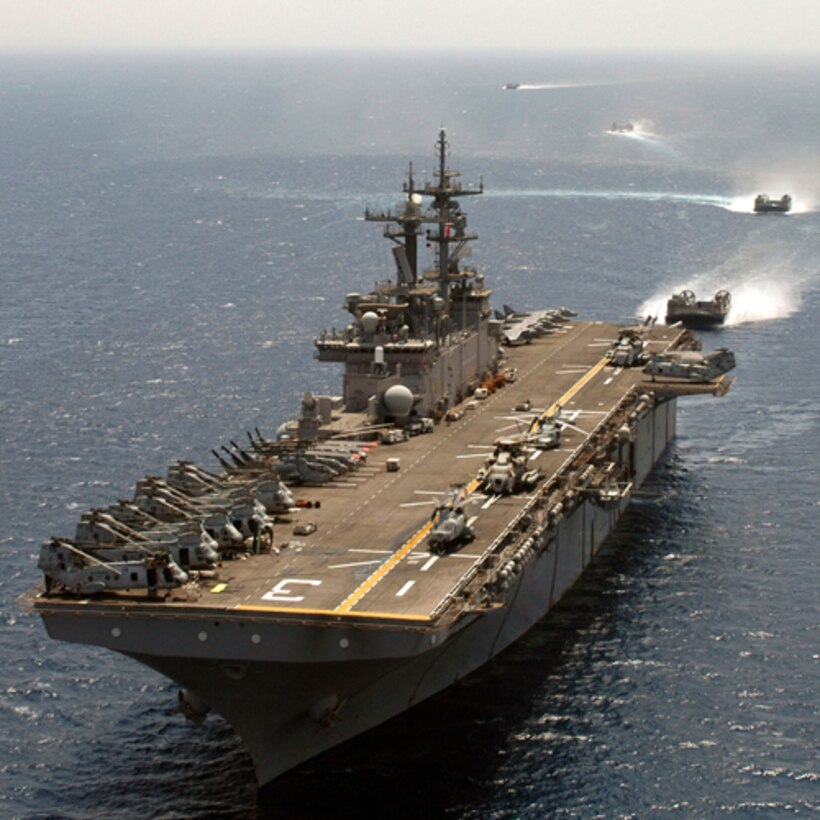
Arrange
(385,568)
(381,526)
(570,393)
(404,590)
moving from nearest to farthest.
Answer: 1. (404,590)
2. (385,568)
3. (381,526)
4. (570,393)

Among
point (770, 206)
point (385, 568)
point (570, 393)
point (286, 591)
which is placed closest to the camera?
point (286, 591)

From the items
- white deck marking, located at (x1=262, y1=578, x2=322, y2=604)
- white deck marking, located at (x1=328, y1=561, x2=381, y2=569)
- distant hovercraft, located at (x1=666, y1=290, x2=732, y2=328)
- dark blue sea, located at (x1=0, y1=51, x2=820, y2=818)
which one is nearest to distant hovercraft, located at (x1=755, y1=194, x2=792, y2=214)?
dark blue sea, located at (x1=0, y1=51, x2=820, y2=818)

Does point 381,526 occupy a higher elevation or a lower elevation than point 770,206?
lower

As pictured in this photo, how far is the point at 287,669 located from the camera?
119 ft

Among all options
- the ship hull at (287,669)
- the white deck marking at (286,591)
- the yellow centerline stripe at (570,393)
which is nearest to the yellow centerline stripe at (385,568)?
the white deck marking at (286,591)

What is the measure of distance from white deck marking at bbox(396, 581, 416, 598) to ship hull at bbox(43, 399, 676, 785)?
1.42 meters

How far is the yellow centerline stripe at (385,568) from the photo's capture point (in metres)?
37.6

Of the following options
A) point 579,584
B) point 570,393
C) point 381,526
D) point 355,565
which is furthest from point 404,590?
point 570,393

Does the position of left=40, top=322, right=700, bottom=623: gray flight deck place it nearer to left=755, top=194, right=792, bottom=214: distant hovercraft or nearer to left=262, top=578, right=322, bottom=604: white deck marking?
left=262, top=578, right=322, bottom=604: white deck marking

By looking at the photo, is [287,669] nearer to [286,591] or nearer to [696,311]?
[286,591]

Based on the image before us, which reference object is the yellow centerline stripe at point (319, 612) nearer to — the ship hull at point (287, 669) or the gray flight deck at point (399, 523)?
the gray flight deck at point (399, 523)

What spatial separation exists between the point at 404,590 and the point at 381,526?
5218 millimetres

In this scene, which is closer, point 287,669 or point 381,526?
point 287,669

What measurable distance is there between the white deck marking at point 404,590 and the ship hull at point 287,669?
55.8 inches
